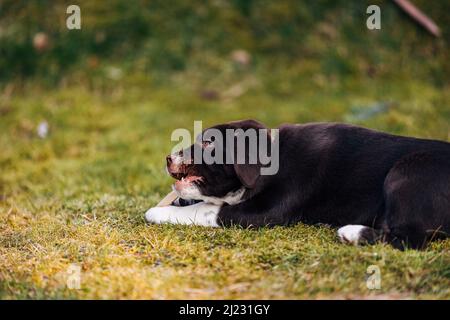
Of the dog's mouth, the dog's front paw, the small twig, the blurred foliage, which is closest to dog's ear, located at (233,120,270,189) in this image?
the dog's mouth

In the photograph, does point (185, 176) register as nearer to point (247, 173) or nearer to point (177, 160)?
point (177, 160)

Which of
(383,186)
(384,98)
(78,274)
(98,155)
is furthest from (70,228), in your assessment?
(384,98)

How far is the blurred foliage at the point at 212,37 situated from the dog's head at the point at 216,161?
5.78 metres

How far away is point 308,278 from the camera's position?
12.8 feet

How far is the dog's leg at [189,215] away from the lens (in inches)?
191

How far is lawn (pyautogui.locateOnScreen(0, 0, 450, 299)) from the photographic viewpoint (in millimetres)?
3928

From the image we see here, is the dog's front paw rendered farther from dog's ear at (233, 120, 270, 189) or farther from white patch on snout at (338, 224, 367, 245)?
white patch on snout at (338, 224, 367, 245)

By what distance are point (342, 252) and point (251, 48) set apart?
23.5ft

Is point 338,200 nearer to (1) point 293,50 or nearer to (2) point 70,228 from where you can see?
(2) point 70,228

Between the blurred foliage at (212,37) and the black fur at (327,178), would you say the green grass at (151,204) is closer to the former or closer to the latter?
the black fur at (327,178)

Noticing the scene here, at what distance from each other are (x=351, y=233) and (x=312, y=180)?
51cm

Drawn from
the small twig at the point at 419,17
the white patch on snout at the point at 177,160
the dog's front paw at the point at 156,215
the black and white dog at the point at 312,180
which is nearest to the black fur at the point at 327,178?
the black and white dog at the point at 312,180

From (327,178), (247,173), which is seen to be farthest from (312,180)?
(247,173)
